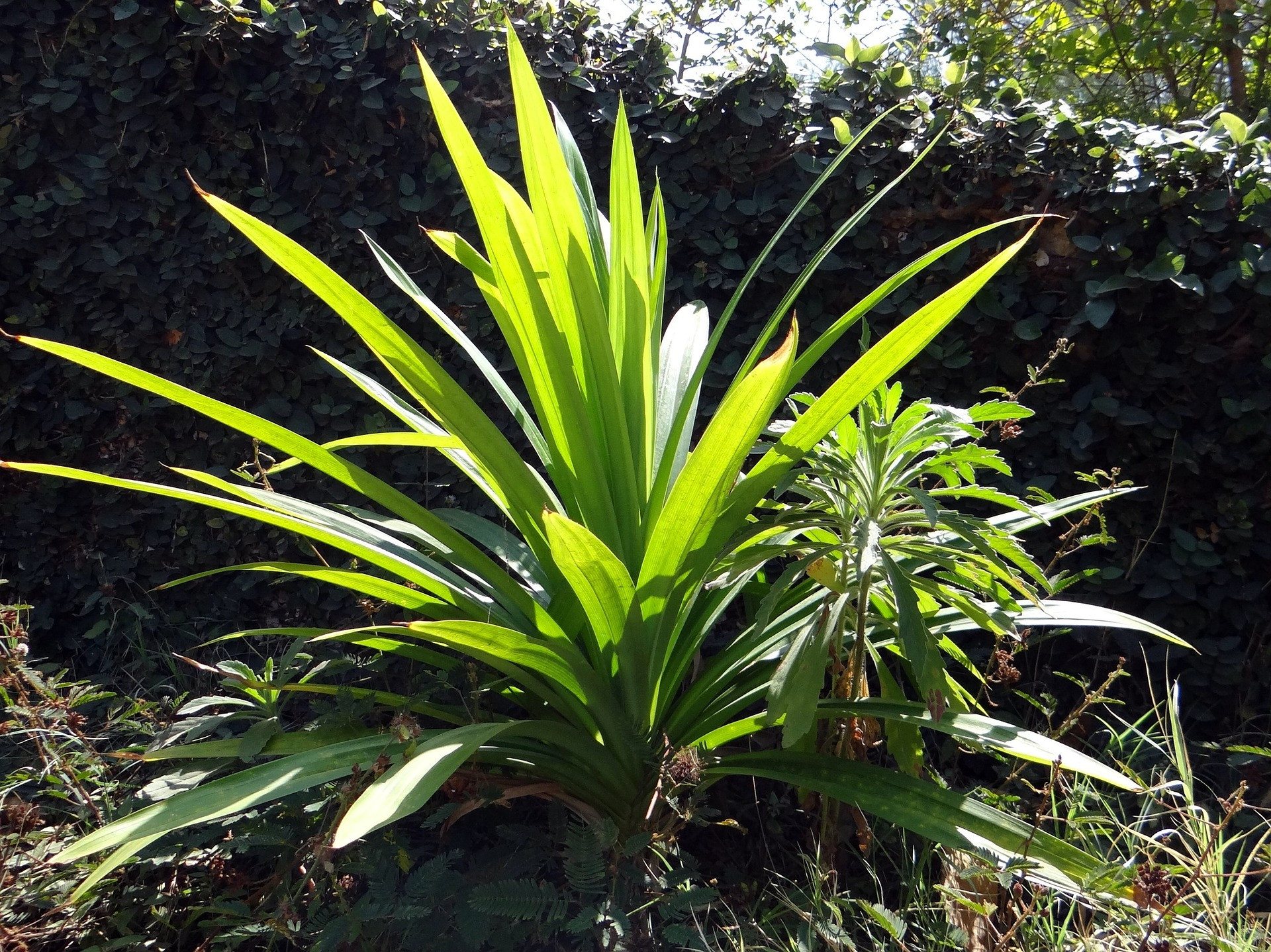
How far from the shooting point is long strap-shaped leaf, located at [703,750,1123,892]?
3.73 feet

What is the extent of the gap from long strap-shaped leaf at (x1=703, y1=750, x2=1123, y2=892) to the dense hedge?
42.4 inches

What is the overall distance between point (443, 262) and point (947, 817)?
190cm

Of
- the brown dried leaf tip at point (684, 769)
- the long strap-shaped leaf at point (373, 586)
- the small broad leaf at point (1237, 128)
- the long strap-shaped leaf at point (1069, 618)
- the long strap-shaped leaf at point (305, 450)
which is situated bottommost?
the brown dried leaf tip at point (684, 769)

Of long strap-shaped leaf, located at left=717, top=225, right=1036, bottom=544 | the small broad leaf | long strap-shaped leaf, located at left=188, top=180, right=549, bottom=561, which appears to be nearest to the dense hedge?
the small broad leaf

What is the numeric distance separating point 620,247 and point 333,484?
144 cm

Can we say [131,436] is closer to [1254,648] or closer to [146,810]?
[146,810]

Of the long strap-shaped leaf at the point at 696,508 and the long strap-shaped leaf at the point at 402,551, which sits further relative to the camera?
the long strap-shaped leaf at the point at 402,551

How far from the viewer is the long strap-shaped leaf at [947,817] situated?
3.73 feet

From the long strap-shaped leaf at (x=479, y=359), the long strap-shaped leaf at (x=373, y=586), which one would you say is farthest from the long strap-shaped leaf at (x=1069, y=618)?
the long strap-shaped leaf at (x=373, y=586)

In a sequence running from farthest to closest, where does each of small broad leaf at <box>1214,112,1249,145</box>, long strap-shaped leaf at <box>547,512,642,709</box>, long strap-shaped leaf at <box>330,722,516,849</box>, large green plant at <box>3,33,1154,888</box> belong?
small broad leaf at <box>1214,112,1249,145</box> → large green plant at <box>3,33,1154,888</box> → long strap-shaped leaf at <box>547,512,642,709</box> → long strap-shaped leaf at <box>330,722,516,849</box>

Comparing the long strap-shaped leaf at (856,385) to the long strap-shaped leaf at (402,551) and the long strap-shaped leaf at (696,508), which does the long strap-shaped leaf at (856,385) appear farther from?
the long strap-shaped leaf at (402,551)

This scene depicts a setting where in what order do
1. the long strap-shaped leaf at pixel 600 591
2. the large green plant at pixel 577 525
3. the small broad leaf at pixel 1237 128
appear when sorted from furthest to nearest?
the small broad leaf at pixel 1237 128
the large green plant at pixel 577 525
the long strap-shaped leaf at pixel 600 591

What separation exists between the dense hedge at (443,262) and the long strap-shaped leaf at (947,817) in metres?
1.08

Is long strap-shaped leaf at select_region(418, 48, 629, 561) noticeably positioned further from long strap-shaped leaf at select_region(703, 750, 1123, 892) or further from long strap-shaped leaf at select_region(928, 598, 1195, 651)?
long strap-shaped leaf at select_region(928, 598, 1195, 651)
